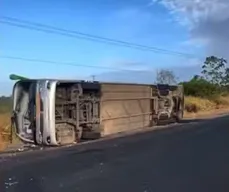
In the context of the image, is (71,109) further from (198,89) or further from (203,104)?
(198,89)

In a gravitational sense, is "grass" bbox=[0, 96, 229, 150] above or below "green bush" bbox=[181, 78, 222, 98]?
below

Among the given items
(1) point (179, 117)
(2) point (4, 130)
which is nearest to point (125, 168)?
(2) point (4, 130)

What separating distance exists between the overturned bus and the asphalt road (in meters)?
1.89

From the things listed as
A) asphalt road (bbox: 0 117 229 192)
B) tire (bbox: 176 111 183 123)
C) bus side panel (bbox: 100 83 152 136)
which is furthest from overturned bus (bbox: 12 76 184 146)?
tire (bbox: 176 111 183 123)

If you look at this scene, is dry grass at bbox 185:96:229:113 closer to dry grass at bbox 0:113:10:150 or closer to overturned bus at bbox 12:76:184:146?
overturned bus at bbox 12:76:184:146

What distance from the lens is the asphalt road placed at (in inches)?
386

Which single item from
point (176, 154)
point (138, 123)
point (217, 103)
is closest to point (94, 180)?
point (176, 154)

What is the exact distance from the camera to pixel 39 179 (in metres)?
11.0

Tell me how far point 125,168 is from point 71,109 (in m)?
9.10

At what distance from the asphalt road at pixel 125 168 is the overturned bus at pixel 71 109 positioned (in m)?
1.89

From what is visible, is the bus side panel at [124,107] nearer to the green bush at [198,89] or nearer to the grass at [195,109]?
the grass at [195,109]

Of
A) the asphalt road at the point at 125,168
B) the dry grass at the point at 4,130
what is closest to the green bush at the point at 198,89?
the dry grass at the point at 4,130

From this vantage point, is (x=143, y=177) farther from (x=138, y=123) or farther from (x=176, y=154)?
(x=138, y=123)

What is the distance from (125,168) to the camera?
12148mm
